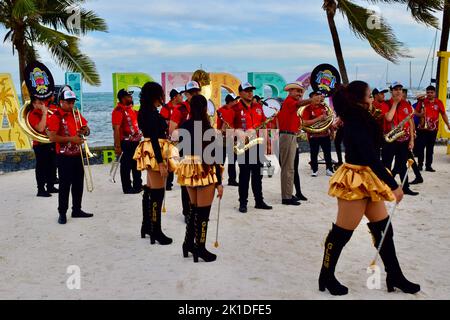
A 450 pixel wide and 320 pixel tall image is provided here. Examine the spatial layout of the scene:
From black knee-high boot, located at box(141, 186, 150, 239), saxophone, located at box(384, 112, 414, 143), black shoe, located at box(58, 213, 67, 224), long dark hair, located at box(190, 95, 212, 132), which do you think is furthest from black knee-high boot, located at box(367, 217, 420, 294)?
black shoe, located at box(58, 213, 67, 224)

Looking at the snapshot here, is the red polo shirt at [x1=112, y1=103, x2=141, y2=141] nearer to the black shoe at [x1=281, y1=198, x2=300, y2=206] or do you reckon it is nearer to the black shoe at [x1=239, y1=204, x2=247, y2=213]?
the black shoe at [x1=239, y1=204, x2=247, y2=213]

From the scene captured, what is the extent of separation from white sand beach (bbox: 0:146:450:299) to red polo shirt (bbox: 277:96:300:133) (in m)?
1.29

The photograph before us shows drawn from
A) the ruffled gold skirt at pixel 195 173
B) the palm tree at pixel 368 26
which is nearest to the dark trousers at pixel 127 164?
the ruffled gold skirt at pixel 195 173

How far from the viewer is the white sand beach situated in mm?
4590

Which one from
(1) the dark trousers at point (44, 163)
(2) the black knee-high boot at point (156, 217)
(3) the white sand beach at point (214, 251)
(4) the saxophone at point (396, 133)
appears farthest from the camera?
(1) the dark trousers at point (44, 163)

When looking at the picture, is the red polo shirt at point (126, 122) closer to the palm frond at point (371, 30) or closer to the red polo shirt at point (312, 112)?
the red polo shirt at point (312, 112)

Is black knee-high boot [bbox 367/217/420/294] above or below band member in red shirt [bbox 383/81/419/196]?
below

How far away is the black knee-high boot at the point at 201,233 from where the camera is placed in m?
5.17

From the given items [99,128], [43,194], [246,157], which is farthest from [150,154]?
[99,128]

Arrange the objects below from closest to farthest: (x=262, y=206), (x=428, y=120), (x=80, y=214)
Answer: (x=80, y=214) < (x=262, y=206) < (x=428, y=120)

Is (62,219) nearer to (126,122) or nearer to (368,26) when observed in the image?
(126,122)

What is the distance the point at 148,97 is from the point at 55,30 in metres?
12.1

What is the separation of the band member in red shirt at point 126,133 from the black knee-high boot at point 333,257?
516cm

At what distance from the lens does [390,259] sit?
171 inches
